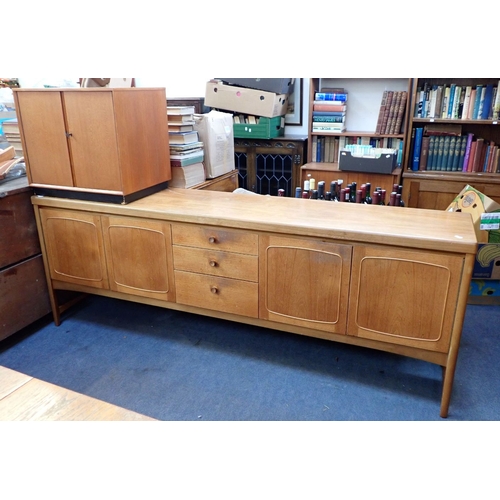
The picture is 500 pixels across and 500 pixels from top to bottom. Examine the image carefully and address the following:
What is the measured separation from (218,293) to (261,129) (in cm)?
244

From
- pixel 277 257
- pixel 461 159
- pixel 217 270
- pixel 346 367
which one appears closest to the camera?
pixel 277 257

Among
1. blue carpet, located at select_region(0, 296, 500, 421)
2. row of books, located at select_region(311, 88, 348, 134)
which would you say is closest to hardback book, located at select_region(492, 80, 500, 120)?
row of books, located at select_region(311, 88, 348, 134)

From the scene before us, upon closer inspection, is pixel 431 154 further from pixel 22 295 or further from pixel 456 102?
pixel 22 295

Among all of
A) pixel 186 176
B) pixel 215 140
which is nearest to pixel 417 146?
pixel 215 140

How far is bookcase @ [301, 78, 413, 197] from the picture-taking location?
3748 millimetres

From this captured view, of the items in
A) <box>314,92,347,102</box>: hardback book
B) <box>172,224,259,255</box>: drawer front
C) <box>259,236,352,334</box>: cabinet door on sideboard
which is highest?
<box>314,92,347,102</box>: hardback book

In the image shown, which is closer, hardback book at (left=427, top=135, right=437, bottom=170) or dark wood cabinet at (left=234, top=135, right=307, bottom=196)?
hardback book at (left=427, top=135, right=437, bottom=170)

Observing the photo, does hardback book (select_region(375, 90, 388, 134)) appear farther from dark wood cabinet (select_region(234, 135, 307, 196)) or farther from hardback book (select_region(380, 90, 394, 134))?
dark wood cabinet (select_region(234, 135, 307, 196))

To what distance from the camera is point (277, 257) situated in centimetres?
185

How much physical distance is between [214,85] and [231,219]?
2.67 m

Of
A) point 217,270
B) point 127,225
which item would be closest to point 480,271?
point 217,270

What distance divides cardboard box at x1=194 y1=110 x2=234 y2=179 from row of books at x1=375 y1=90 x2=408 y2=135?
5.63 ft
